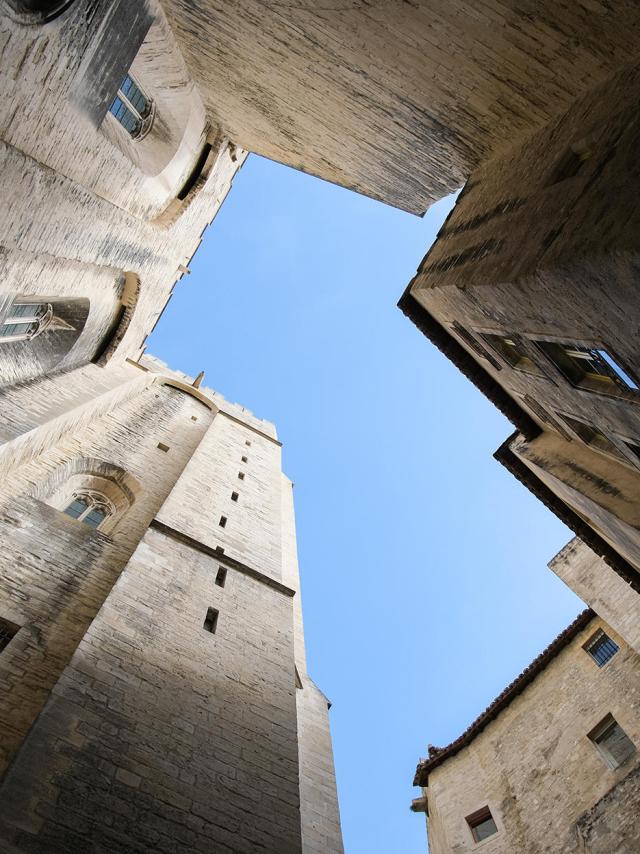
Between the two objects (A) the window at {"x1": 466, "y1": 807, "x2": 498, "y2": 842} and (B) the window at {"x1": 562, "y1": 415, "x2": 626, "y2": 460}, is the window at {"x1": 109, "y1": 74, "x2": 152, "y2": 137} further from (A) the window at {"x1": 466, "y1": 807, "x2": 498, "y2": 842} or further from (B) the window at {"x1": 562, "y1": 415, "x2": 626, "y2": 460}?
(A) the window at {"x1": 466, "y1": 807, "x2": 498, "y2": 842}

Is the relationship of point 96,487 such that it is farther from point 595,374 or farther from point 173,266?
point 595,374

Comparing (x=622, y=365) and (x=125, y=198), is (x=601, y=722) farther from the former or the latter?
(x=125, y=198)

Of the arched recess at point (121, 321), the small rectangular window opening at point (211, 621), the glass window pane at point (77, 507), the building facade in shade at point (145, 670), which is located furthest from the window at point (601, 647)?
the arched recess at point (121, 321)

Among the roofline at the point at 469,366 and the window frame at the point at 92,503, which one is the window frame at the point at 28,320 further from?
the roofline at the point at 469,366

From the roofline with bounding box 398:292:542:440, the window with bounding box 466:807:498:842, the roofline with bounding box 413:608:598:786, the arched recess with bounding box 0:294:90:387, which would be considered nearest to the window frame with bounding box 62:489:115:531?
the arched recess with bounding box 0:294:90:387

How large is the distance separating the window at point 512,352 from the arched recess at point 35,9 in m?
6.22

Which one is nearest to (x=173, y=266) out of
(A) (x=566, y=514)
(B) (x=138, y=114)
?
(B) (x=138, y=114)

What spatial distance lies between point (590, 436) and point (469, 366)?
10.1ft

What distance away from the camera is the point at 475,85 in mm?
Result: 6973

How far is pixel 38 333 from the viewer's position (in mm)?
10602

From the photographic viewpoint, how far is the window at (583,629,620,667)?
11.7 m

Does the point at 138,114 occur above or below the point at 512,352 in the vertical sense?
above

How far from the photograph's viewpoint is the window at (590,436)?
7.75 metres

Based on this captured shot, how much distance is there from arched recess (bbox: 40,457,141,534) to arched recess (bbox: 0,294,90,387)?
2305mm
